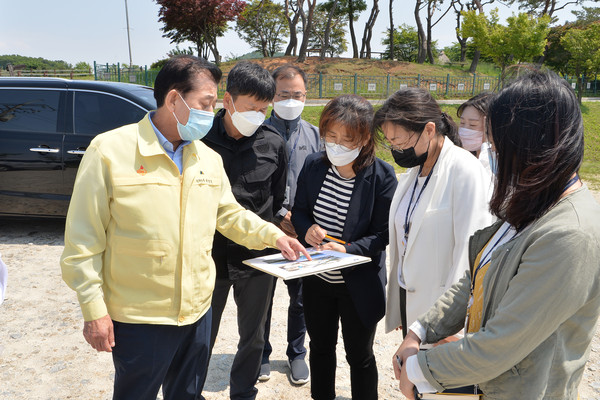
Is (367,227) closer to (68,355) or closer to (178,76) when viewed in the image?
(178,76)

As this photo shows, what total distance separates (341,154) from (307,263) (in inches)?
25.5

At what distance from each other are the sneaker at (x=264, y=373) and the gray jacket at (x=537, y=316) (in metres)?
2.06

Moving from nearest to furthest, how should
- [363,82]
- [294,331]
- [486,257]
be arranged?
[486,257]
[294,331]
[363,82]

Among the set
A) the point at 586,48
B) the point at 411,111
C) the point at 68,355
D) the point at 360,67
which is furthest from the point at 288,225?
the point at 586,48

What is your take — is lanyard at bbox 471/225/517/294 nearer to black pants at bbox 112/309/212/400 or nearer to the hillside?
black pants at bbox 112/309/212/400

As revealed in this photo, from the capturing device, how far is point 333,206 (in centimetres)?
260

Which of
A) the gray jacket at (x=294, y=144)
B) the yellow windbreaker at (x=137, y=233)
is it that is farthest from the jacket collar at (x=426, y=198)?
the gray jacket at (x=294, y=144)

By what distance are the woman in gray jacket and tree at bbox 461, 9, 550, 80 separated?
25555 mm

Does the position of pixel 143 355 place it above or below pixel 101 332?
below

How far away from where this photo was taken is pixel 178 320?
1936 millimetres

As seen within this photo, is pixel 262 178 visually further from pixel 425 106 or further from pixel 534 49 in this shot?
pixel 534 49

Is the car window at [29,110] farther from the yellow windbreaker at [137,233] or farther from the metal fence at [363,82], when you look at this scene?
the metal fence at [363,82]

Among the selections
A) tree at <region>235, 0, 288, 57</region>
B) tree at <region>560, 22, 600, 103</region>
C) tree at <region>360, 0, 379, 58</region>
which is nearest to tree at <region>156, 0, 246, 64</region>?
tree at <region>235, 0, 288, 57</region>

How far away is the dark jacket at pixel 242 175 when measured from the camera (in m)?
2.62
